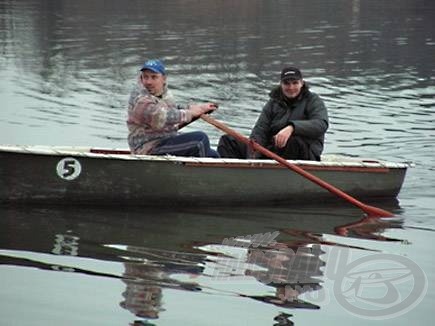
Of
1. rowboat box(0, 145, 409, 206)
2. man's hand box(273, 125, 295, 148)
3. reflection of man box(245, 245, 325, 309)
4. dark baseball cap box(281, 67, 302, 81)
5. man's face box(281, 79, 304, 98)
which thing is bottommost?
reflection of man box(245, 245, 325, 309)

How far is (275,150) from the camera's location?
12.4 meters

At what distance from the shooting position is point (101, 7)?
139ft

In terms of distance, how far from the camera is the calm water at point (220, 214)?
28.8 ft

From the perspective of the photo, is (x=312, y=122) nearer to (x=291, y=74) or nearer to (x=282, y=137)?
(x=282, y=137)

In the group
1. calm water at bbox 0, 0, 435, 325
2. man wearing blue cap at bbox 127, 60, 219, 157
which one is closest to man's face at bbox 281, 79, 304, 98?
man wearing blue cap at bbox 127, 60, 219, 157

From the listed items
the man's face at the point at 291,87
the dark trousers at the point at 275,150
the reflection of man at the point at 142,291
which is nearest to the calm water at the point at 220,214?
the reflection of man at the point at 142,291

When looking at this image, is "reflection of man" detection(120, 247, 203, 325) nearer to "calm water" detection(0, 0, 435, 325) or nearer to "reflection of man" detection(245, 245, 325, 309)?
"calm water" detection(0, 0, 435, 325)

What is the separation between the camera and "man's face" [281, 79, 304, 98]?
12.1m

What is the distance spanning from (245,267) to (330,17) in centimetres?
2976

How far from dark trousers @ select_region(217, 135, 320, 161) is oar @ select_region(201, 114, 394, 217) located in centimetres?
22

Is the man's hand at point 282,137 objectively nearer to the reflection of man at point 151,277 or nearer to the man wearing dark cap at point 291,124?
the man wearing dark cap at point 291,124

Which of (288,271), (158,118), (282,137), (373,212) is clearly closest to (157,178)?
(158,118)

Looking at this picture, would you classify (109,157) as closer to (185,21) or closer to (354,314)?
(354,314)

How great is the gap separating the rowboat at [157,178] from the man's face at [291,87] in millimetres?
714
